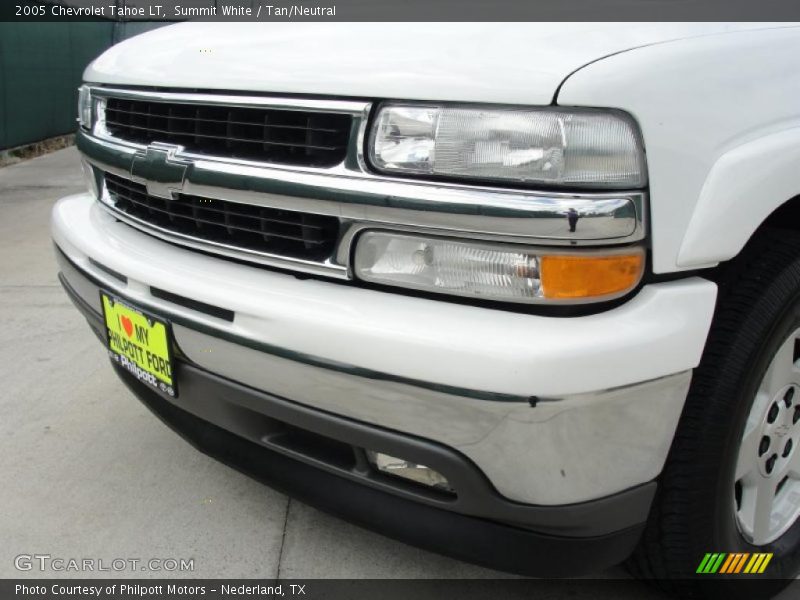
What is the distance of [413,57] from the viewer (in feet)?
4.77

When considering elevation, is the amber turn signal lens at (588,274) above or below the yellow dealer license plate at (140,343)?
above

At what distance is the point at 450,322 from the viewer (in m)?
1.35

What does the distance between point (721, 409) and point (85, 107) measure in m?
2.07

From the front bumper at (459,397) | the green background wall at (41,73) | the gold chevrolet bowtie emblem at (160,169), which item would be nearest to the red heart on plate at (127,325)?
the front bumper at (459,397)

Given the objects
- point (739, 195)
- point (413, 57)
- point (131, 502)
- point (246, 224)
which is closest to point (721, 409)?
point (739, 195)

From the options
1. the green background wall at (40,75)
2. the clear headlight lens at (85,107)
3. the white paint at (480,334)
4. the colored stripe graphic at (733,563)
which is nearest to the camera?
the white paint at (480,334)

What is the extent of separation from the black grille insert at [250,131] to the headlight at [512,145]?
0.14 meters

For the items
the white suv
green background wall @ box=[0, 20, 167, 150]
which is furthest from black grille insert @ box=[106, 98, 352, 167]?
green background wall @ box=[0, 20, 167, 150]

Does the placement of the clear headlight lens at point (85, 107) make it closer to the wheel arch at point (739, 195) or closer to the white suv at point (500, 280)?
the white suv at point (500, 280)

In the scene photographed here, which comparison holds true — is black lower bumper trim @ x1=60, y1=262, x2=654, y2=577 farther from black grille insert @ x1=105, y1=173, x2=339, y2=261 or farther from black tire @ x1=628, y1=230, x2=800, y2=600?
black grille insert @ x1=105, y1=173, x2=339, y2=261

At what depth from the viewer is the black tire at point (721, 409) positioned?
1.49 m

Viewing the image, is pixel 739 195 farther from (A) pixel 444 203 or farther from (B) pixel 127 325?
(B) pixel 127 325

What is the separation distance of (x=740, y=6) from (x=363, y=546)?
5.66 ft

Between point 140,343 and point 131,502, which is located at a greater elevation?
point 140,343
